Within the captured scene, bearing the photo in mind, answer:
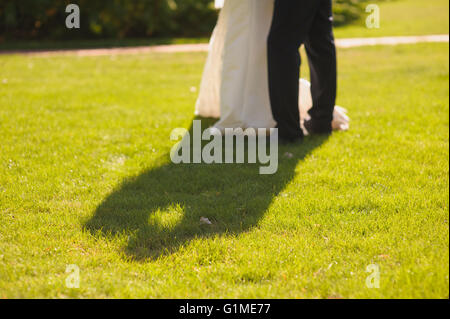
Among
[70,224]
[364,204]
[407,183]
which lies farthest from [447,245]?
[70,224]

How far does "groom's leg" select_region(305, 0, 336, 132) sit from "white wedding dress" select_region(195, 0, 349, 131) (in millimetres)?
241

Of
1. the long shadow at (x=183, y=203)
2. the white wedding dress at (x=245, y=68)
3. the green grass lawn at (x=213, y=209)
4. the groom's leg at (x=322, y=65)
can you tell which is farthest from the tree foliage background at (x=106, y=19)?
the long shadow at (x=183, y=203)

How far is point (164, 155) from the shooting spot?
4230mm

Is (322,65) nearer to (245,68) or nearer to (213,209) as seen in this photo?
(245,68)

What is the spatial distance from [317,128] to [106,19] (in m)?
8.88

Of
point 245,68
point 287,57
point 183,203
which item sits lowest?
point 183,203

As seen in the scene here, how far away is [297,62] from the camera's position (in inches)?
168

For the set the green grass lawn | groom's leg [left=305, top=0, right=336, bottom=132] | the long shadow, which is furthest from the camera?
groom's leg [left=305, top=0, right=336, bottom=132]

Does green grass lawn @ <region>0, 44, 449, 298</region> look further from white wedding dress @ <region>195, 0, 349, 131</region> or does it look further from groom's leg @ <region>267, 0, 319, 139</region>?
white wedding dress @ <region>195, 0, 349, 131</region>

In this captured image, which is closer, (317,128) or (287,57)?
(287,57)

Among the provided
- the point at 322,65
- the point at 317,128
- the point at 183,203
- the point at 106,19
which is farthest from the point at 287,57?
the point at 106,19

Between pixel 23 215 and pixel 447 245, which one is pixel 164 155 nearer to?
pixel 23 215

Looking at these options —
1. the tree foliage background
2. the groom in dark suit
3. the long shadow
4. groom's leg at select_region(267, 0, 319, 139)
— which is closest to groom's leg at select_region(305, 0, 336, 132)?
the groom in dark suit

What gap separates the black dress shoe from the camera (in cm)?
468
